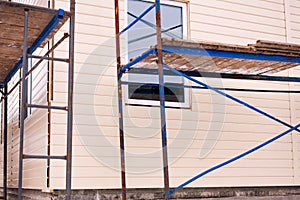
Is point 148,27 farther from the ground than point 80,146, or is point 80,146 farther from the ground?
point 148,27

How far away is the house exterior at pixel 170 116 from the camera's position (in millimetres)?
6844

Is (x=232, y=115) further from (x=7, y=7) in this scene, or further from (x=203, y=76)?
(x=7, y=7)

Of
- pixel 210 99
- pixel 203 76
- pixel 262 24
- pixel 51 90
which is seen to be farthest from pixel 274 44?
pixel 51 90

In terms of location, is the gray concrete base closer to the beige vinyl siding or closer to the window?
the beige vinyl siding

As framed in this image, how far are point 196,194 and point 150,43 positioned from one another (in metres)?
2.50

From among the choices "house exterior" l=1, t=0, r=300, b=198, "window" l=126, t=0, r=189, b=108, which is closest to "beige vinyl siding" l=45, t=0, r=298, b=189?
"house exterior" l=1, t=0, r=300, b=198

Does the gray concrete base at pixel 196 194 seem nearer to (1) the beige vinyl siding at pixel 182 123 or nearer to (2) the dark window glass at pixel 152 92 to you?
(1) the beige vinyl siding at pixel 182 123

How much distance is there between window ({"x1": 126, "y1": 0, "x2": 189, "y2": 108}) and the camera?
732cm

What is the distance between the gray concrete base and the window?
1.35 meters

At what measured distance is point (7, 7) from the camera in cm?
480

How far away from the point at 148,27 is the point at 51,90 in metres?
1.87

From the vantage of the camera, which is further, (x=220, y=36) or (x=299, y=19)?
(x=299, y=19)

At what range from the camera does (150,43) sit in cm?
754

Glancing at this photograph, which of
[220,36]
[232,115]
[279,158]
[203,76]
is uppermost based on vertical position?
[220,36]
